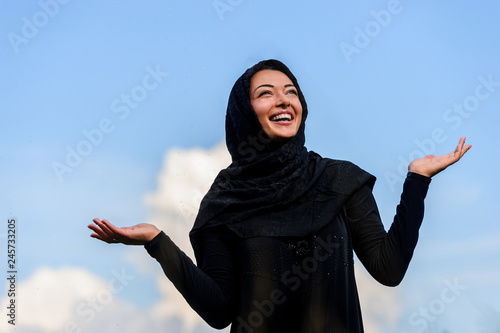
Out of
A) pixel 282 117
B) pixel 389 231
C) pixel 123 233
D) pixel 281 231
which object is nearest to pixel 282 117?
pixel 282 117

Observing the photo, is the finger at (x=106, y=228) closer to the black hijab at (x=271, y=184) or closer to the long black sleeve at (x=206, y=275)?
the long black sleeve at (x=206, y=275)

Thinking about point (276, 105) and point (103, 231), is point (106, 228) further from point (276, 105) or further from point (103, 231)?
point (276, 105)

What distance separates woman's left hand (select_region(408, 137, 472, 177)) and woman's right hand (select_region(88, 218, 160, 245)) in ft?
4.51

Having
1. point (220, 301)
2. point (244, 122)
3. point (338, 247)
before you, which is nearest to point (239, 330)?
point (220, 301)

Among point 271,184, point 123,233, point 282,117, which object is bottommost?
point 123,233

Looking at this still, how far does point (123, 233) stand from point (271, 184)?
0.98 m

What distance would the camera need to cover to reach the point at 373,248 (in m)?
3.62

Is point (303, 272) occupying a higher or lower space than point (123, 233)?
lower

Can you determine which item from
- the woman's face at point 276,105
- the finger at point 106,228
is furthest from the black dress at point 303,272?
the woman's face at point 276,105

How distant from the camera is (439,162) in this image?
3.47 m

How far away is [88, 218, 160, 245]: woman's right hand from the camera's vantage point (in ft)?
10.4

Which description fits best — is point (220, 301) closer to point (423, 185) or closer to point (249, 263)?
point (249, 263)

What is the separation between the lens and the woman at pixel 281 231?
3.48 m

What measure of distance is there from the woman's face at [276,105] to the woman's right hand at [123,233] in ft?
3.16
